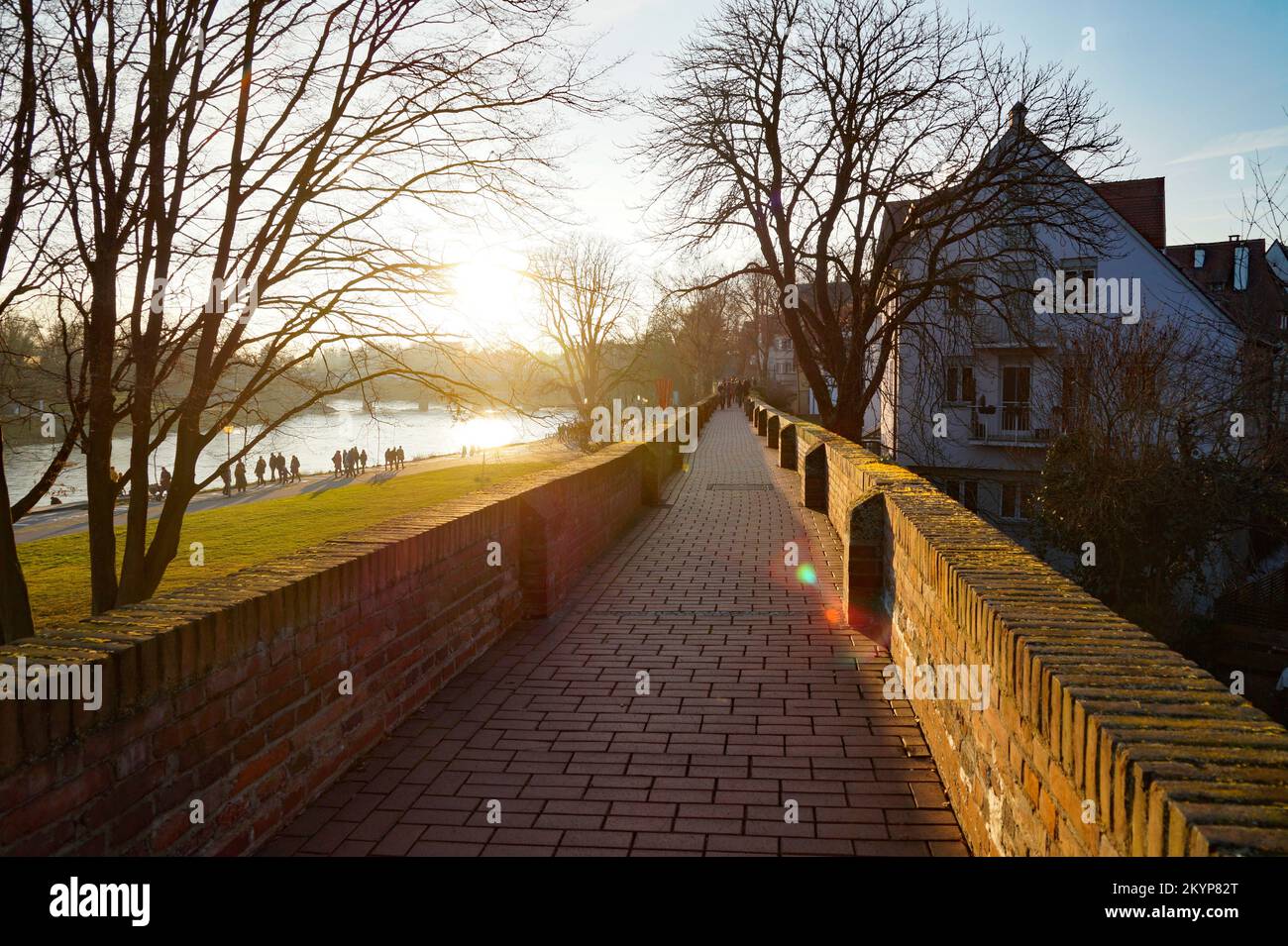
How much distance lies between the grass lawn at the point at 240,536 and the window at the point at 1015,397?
17.4 m

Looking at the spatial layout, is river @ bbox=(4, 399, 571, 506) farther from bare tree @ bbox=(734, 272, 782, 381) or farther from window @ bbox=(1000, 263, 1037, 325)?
bare tree @ bbox=(734, 272, 782, 381)

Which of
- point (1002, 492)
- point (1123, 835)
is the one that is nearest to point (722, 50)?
point (1002, 492)

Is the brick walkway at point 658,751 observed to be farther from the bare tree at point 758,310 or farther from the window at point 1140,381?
the bare tree at point 758,310

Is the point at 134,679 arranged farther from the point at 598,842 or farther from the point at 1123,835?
the point at 1123,835

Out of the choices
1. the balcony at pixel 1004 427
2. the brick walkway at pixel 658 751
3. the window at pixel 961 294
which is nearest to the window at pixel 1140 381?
the window at pixel 961 294

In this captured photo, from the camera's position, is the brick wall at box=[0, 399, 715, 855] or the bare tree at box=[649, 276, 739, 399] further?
the bare tree at box=[649, 276, 739, 399]

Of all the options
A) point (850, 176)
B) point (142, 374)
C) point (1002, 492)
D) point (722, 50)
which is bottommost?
point (1002, 492)

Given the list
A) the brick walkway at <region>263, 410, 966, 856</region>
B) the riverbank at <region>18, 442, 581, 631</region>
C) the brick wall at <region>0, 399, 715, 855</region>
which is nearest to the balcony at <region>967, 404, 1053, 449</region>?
the riverbank at <region>18, 442, 581, 631</region>

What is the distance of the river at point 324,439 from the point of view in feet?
30.2

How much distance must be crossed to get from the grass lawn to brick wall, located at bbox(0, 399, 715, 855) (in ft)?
10.3

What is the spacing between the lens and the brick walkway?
3822 millimetres

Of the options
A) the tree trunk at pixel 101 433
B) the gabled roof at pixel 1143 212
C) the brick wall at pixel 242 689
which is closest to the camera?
the brick wall at pixel 242 689
